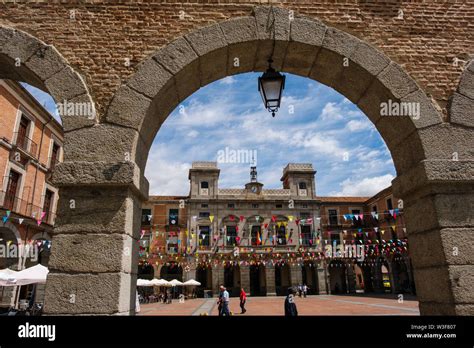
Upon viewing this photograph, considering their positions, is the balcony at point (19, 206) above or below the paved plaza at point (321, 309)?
above

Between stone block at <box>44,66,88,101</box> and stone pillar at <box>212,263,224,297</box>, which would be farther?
stone pillar at <box>212,263,224,297</box>

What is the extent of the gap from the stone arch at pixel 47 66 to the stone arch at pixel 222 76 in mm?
395

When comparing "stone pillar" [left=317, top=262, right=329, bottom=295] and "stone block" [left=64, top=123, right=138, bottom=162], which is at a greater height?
"stone block" [left=64, top=123, right=138, bottom=162]

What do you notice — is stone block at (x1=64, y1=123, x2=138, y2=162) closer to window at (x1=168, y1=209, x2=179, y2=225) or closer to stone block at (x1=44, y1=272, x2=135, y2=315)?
stone block at (x1=44, y1=272, x2=135, y2=315)

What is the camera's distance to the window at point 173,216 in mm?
33453

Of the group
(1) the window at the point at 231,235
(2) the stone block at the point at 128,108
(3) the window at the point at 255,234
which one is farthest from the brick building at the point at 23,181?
(3) the window at the point at 255,234

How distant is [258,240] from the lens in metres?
31.9

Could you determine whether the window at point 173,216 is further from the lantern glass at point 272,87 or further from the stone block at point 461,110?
the stone block at point 461,110

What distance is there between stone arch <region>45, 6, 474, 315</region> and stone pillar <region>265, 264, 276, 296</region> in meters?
29.2

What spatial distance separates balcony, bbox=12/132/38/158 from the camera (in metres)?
16.1

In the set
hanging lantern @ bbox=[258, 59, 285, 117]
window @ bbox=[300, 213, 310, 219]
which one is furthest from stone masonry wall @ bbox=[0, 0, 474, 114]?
window @ bbox=[300, 213, 310, 219]

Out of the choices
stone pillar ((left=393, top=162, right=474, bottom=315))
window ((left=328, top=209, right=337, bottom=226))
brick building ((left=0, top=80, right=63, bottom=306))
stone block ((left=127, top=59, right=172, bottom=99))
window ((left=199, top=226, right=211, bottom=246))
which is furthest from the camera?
window ((left=328, top=209, right=337, bottom=226))

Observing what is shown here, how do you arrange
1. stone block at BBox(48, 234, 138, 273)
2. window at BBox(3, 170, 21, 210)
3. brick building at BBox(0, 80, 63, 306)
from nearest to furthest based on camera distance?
stone block at BBox(48, 234, 138, 273), brick building at BBox(0, 80, 63, 306), window at BBox(3, 170, 21, 210)
